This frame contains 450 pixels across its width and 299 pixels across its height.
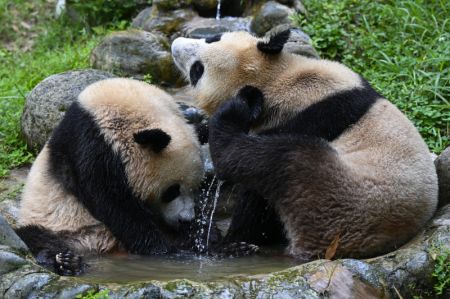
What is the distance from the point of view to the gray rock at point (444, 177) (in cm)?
614

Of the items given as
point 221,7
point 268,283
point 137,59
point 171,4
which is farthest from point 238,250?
point 221,7

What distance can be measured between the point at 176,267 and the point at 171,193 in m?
0.75

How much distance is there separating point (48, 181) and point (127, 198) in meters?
0.78

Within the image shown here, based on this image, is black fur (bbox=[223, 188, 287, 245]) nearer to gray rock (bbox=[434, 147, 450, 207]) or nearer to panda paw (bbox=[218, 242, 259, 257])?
panda paw (bbox=[218, 242, 259, 257])

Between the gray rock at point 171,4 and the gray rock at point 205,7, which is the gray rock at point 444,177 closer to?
the gray rock at point 205,7

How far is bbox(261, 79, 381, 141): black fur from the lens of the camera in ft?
19.4

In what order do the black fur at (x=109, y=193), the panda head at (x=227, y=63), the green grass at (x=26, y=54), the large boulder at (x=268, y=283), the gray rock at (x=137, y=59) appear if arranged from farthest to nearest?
1. the gray rock at (x=137, y=59)
2. the green grass at (x=26, y=54)
3. the panda head at (x=227, y=63)
4. the black fur at (x=109, y=193)
5. the large boulder at (x=268, y=283)

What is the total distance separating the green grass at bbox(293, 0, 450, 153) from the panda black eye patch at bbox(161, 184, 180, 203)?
284 cm

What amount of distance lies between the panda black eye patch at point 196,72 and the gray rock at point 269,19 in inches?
134

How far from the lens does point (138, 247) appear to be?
236 inches

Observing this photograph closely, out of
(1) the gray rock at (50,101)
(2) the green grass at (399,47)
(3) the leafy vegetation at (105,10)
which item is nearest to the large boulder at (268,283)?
(2) the green grass at (399,47)


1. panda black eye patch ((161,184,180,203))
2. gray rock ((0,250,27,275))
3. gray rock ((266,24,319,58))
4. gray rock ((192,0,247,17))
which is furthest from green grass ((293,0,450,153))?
gray rock ((0,250,27,275))

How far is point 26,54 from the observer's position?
11938 millimetres

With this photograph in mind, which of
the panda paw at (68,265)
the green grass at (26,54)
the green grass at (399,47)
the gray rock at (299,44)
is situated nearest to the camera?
the panda paw at (68,265)
